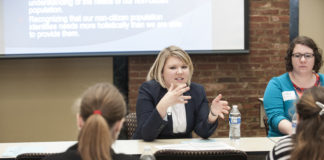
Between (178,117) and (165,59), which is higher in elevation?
(165,59)

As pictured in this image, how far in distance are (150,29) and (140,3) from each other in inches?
11.2

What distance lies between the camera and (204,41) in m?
4.22

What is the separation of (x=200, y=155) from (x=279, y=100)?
138 centimetres

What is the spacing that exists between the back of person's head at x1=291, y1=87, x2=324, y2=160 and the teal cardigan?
1.41m

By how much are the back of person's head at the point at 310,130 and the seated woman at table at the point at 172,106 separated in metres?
1.07

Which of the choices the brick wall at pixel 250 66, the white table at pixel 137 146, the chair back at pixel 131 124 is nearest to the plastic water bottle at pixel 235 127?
the white table at pixel 137 146

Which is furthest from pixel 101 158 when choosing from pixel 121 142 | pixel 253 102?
pixel 253 102

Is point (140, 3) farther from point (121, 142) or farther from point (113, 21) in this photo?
point (121, 142)

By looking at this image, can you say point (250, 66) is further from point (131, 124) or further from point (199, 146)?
point (199, 146)

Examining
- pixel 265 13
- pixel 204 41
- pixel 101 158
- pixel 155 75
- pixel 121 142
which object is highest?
pixel 265 13

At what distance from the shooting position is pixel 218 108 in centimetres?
259

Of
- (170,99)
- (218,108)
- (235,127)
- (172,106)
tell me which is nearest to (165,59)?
(172,106)

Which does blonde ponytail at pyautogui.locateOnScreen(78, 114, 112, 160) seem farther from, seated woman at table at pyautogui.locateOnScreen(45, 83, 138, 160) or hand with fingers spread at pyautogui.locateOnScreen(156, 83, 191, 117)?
hand with fingers spread at pyautogui.locateOnScreen(156, 83, 191, 117)

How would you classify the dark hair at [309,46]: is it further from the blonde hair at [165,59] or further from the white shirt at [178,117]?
the white shirt at [178,117]
